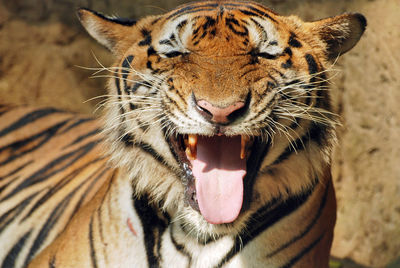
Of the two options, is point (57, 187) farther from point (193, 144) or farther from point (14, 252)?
point (193, 144)

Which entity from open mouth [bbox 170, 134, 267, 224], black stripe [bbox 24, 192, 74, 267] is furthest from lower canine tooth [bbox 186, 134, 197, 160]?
black stripe [bbox 24, 192, 74, 267]

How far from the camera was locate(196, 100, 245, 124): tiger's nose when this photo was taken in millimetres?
1394

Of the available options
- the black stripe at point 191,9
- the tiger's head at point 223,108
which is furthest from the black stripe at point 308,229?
the black stripe at point 191,9

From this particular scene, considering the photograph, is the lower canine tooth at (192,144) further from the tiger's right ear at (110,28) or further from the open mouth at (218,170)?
the tiger's right ear at (110,28)

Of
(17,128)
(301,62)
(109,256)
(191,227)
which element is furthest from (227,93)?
(17,128)

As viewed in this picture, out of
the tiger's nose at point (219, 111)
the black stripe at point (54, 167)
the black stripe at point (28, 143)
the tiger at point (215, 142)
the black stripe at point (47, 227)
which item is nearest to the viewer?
the tiger's nose at point (219, 111)

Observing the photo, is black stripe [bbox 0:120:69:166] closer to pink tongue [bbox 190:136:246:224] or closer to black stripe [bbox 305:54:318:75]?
pink tongue [bbox 190:136:246:224]

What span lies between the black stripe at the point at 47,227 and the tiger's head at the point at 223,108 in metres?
0.61

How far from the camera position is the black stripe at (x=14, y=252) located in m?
2.31

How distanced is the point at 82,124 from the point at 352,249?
4.85 feet

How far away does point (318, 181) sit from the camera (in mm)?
1740

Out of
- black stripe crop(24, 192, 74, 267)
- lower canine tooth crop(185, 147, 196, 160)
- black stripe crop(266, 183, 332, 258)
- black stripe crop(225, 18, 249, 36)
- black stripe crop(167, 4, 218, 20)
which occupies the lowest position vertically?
black stripe crop(24, 192, 74, 267)

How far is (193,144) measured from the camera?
157 centimetres

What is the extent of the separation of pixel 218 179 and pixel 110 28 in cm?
60
